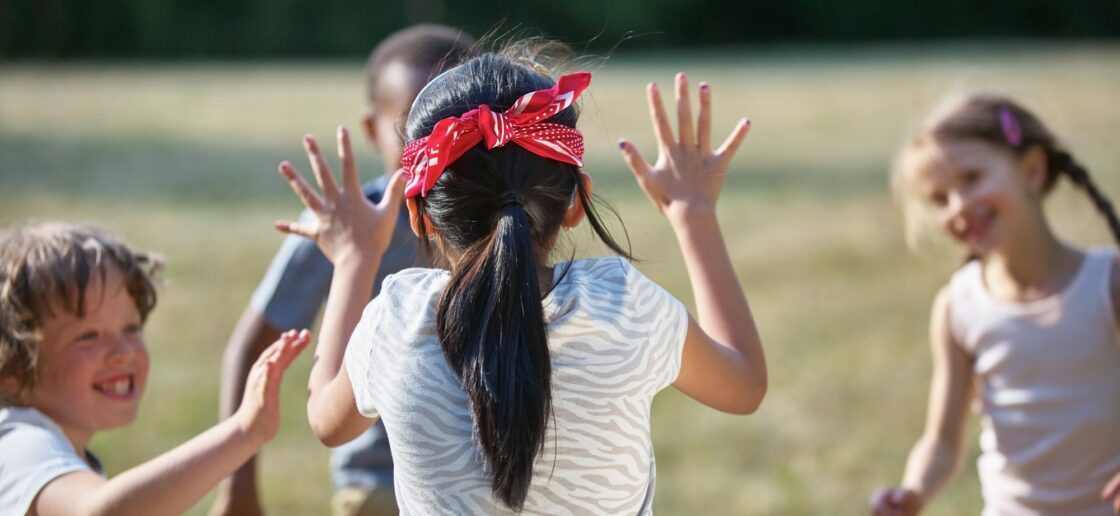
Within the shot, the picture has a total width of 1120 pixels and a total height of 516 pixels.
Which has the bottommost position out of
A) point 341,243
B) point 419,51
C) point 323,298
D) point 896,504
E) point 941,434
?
point 896,504

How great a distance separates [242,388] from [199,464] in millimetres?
1011

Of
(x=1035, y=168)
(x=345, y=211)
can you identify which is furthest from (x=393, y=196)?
(x=1035, y=168)

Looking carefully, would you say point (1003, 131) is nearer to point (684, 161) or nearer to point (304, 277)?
point (684, 161)

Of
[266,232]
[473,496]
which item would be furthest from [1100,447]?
[266,232]

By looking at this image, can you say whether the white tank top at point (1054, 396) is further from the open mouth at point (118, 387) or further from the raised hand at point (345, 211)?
the open mouth at point (118, 387)

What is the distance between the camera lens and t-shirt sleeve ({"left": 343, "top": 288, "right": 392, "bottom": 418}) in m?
1.76

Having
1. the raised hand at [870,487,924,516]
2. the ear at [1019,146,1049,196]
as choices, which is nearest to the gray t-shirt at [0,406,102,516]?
the raised hand at [870,487,924,516]

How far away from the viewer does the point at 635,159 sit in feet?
6.97

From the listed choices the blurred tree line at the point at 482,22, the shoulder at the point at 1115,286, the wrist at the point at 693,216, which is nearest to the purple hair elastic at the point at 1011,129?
the shoulder at the point at 1115,286

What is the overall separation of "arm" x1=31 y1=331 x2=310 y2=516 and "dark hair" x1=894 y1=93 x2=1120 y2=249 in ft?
5.83

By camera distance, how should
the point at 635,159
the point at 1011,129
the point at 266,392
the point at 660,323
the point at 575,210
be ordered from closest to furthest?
1. the point at 660,323
2. the point at 575,210
3. the point at 266,392
4. the point at 635,159
5. the point at 1011,129

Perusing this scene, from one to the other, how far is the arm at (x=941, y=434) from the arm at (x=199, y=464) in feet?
4.66

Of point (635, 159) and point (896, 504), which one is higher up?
point (635, 159)

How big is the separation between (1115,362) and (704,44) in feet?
99.6
